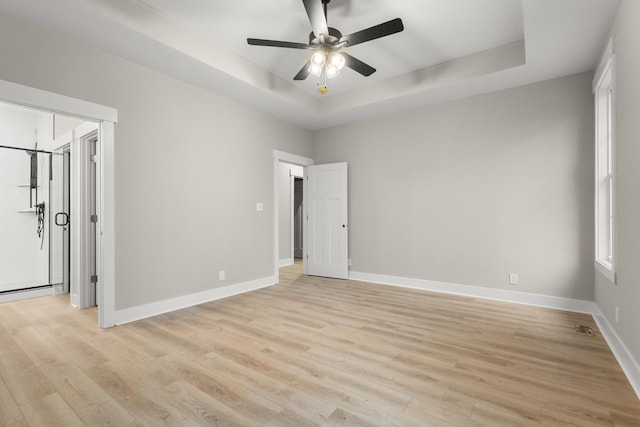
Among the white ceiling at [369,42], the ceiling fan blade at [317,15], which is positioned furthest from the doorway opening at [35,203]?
the ceiling fan blade at [317,15]

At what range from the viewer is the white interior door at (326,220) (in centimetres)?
546

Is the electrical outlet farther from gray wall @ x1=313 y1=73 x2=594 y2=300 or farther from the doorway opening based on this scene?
the doorway opening

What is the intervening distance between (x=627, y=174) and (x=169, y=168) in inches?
168

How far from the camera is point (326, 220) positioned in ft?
18.6

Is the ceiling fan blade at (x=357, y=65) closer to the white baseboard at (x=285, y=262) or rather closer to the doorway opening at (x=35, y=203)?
the doorway opening at (x=35, y=203)

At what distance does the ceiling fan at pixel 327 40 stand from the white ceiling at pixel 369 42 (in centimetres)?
34

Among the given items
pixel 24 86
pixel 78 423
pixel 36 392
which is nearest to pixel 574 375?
pixel 78 423

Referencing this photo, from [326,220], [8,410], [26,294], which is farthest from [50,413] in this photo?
[326,220]

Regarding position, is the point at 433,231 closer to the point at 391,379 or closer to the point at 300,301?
the point at 300,301

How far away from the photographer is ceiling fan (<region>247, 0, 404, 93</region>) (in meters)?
2.53

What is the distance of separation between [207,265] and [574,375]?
3.80 meters

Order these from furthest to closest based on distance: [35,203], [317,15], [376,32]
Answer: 1. [35,203]
2. [376,32]
3. [317,15]

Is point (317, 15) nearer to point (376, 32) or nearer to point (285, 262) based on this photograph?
point (376, 32)

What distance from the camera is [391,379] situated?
211cm
